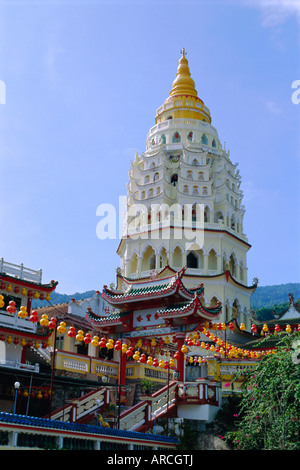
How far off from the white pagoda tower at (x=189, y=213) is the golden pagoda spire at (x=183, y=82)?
1938 millimetres

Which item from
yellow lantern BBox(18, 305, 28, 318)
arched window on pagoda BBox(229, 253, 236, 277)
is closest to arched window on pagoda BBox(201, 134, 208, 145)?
arched window on pagoda BBox(229, 253, 236, 277)

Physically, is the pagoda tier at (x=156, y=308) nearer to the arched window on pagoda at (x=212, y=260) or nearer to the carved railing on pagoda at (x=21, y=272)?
the carved railing on pagoda at (x=21, y=272)

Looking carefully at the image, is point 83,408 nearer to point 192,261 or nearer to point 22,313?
point 22,313

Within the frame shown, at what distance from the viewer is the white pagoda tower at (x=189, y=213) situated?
1959 inches

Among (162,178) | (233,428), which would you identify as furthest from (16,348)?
(162,178)

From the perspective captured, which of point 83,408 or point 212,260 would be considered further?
point 212,260

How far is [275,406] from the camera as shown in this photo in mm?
20734

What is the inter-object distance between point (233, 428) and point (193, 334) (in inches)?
252

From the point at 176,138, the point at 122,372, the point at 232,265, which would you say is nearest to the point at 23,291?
the point at 122,372

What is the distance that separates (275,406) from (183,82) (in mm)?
46668

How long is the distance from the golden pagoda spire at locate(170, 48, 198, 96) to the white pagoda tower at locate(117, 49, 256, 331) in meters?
1.94

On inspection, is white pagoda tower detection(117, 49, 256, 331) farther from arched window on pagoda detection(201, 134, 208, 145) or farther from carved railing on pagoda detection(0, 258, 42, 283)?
carved railing on pagoda detection(0, 258, 42, 283)

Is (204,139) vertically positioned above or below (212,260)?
above
